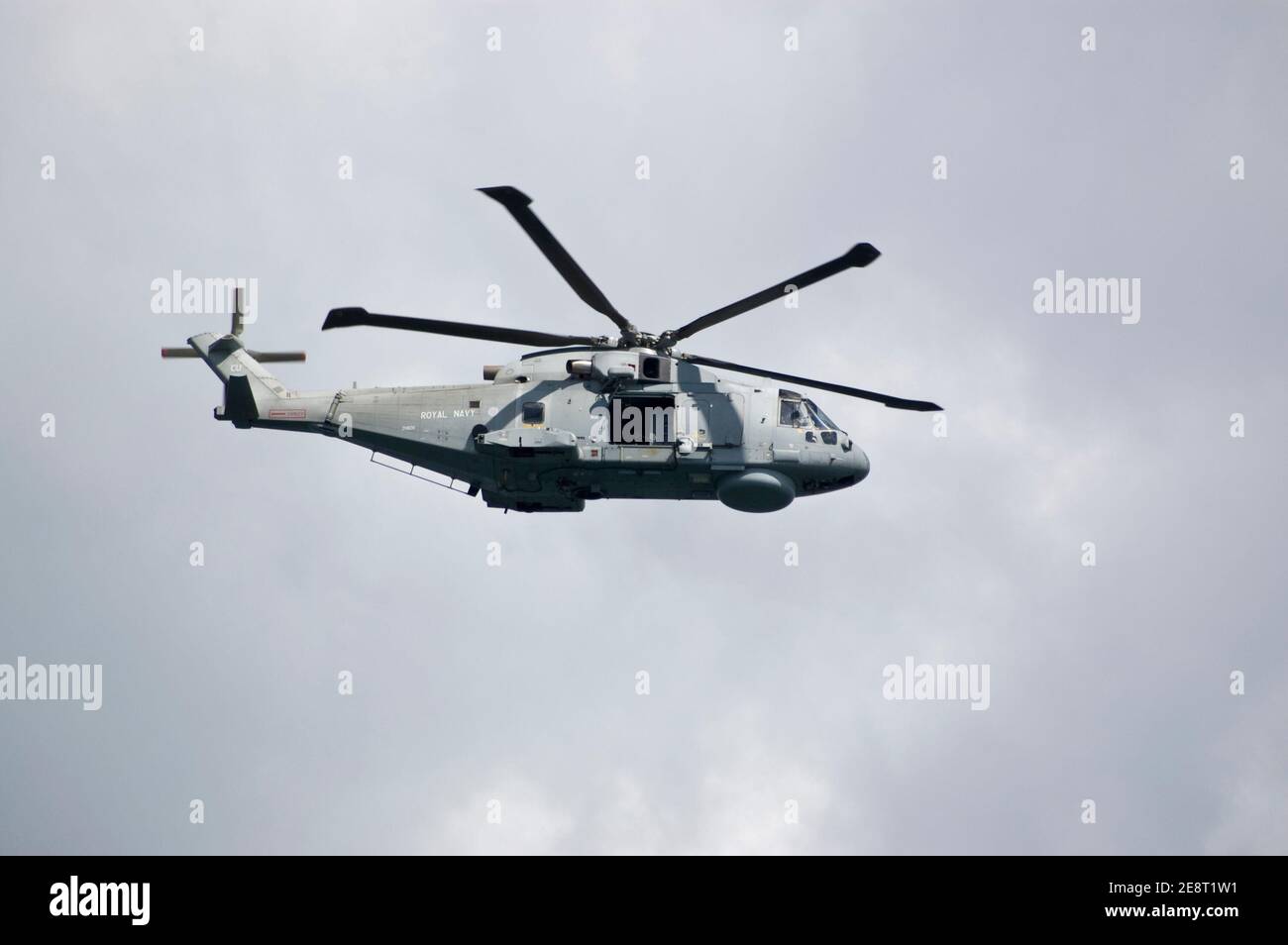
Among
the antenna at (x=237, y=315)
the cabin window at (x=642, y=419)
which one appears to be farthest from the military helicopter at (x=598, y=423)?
the antenna at (x=237, y=315)

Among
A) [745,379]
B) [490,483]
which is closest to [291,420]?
[490,483]

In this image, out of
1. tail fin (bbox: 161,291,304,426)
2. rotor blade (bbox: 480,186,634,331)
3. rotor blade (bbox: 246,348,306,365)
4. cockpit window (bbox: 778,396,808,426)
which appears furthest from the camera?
rotor blade (bbox: 246,348,306,365)

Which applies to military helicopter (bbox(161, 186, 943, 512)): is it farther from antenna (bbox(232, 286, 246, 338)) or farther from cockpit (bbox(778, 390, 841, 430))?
antenna (bbox(232, 286, 246, 338))

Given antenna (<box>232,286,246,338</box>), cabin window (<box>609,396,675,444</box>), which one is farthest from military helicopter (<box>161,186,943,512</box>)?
antenna (<box>232,286,246,338</box>)

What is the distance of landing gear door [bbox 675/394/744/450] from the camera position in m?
46.7

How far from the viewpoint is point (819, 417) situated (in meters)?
48.1

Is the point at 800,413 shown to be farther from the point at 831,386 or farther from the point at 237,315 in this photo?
the point at 237,315

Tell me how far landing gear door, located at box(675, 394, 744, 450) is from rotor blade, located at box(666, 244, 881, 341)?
1.74 m

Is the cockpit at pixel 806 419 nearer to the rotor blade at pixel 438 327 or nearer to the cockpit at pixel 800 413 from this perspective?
the cockpit at pixel 800 413

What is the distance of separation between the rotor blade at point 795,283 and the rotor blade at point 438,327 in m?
3.75

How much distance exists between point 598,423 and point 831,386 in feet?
19.1

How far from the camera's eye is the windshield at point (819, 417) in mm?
47906

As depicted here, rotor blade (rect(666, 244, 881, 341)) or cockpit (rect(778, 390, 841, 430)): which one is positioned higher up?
rotor blade (rect(666, 244, 881, 341))
